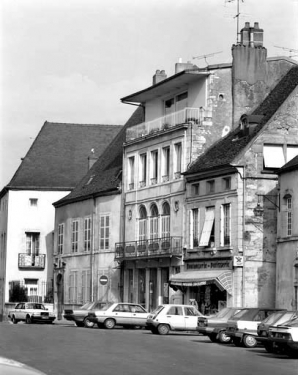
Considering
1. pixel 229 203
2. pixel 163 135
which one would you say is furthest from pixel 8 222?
pixel 229 203

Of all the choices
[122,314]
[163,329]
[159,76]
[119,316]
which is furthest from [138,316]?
[159,76]

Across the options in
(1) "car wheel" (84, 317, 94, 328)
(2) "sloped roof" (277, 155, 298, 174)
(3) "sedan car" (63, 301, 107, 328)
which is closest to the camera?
(2) "sloped roof" (277, 155, 298, 174)

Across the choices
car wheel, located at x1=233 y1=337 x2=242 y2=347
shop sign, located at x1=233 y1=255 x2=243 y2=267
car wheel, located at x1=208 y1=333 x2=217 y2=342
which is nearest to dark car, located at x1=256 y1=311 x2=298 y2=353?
car wheel, located at x1=233 y1=337 x2=242 y2=347

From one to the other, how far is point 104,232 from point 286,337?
3452cm

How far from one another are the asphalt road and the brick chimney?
21579mm

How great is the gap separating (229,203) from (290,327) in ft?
70.0

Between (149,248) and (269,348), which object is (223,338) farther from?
(149,248)

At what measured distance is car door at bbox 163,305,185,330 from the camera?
130 ft

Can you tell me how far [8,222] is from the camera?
246 feet

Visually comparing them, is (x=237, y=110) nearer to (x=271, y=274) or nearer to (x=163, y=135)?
(x=163, y=135)

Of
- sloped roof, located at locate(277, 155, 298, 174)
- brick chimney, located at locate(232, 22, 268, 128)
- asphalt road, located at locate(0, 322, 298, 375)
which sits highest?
brick chimney, located at locate(232, 22, 268, 128)

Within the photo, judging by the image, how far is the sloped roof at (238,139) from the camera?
4828 centimetres

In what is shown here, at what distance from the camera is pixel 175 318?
39781mm

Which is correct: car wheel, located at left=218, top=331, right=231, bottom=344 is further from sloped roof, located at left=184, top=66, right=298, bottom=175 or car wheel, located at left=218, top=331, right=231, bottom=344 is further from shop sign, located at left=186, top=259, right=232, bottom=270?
sloped roof, located at left=184, top=66, right=298, bottom=175
